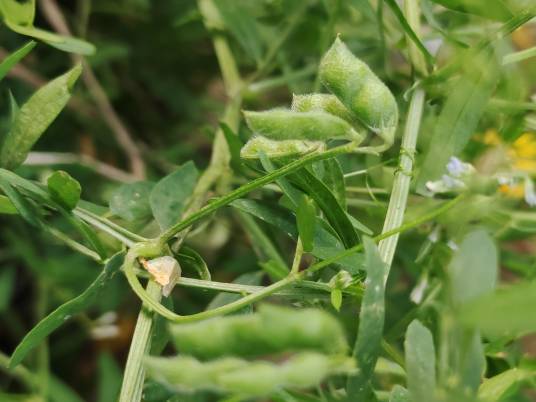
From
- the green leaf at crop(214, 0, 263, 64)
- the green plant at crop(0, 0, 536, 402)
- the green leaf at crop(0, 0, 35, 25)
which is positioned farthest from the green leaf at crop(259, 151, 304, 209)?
the green leaf at crop(214, 0, 263, 64)

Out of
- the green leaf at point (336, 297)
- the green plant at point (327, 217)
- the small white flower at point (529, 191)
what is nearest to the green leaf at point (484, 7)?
the green plant at point (327, 217)

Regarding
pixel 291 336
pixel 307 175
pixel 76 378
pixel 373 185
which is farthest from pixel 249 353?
pixel 76 378

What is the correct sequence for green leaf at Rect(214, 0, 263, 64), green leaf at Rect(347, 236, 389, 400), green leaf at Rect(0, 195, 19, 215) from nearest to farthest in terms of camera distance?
green leaf at Rect(347, 236, 389, 400) < green leaf at Rect(0, 195, 19, 215) < green leaf at Rect(214, 0, 263, 64)

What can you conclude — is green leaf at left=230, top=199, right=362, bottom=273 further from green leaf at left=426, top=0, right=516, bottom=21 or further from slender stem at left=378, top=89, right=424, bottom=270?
green leaf at left=426, top=0, right=516, bottom=21

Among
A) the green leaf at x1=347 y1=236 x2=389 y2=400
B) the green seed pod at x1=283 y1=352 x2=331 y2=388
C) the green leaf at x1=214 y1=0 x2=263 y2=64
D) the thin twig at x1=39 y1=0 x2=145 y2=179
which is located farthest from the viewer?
the thin twig at x1=39 y1=0 x2=145 y2=179

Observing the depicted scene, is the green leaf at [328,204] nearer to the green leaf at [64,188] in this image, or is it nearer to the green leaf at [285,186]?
the green leaf at [285,186]

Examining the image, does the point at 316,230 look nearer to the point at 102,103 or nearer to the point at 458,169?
the point at 458,169

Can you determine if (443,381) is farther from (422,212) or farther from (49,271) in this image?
(49,271)

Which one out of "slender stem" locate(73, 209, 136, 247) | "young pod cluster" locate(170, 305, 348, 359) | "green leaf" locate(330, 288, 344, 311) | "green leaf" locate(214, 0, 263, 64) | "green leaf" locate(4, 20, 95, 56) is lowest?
"young pod cluster" locate(170, 305, 348, 359)
